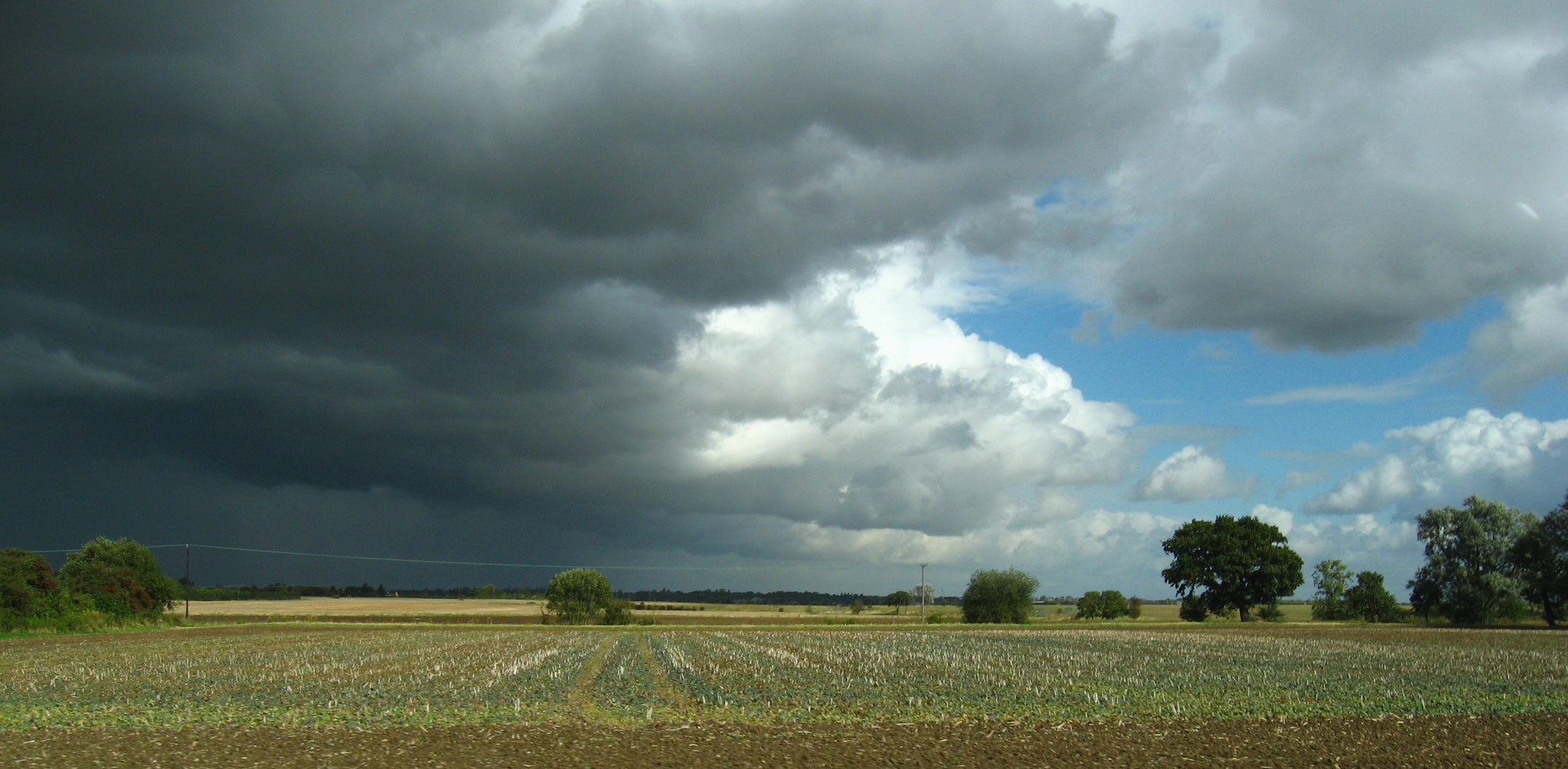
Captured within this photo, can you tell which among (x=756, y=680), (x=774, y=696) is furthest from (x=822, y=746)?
(x=756, y=680)

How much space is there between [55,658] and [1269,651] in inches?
2405

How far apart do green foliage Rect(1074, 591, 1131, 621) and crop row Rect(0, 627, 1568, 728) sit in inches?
3064

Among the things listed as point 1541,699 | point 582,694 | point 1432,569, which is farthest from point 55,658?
point 1432,569

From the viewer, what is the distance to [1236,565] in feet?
347

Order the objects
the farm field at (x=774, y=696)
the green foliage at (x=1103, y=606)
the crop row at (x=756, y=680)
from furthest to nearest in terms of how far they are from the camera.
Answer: the green foliage at (x=1103, y=606) < the crop row at (x=756, y=680) < the farm field at (x=774, y=696)

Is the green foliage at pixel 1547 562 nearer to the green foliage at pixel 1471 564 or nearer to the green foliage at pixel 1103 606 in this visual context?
the green foliage at pixel 1471 564

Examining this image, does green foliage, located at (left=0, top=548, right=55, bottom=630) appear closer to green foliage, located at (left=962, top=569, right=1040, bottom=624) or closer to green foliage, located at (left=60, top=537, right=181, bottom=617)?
green foliage, located at (left=60, top=537, right=181, bottom=617)

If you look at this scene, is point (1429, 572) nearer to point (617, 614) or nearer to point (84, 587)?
point (617, 614)

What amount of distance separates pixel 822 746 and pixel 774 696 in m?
8.41

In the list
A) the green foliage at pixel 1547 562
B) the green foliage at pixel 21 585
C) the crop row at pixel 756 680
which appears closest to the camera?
the crop row at pixel 756 680

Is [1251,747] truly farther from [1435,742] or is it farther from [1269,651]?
[1269,651]

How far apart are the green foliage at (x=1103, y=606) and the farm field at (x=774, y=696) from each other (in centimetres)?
8592

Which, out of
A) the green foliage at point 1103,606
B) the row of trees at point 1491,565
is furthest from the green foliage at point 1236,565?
the green foliage at point 1103,606

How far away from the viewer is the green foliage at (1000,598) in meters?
112
